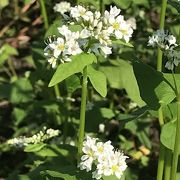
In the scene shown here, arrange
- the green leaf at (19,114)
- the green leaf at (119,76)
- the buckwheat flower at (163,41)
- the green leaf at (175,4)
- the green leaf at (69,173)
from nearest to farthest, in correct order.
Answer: the green leaf at (69,173) < the buckwheat flower at (163,41) < the green leaf at (175,4) < the green leaf at (119,76) < the green leaf at (19,114)

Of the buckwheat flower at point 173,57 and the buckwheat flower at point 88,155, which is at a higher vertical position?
the buckwheat flower at point 173,57

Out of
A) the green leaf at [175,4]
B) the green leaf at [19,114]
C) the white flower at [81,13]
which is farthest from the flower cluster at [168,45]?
the green leaf at [19,114]

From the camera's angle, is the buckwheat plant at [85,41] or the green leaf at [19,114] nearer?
the buckwheat plant at [85,41]

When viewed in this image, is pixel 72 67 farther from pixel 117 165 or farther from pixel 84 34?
pixel 117 165

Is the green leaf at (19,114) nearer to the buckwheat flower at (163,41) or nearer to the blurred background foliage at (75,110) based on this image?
the blurred background foliage at (75,110)

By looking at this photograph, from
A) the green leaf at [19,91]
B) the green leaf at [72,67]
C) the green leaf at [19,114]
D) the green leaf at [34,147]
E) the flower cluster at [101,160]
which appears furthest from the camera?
the green leaf at [19,114]

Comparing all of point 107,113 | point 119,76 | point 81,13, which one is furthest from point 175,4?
point 119,76

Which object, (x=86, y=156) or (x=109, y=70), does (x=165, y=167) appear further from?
(x=109, y=70)
